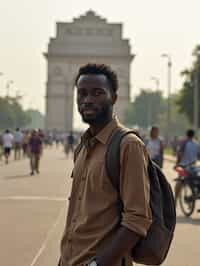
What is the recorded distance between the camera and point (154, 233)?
12.2 ft

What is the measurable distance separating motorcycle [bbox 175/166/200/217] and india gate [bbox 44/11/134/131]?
107 metres

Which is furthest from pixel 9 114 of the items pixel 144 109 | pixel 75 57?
pixel 144 109

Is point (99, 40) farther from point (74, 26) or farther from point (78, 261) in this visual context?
point (78, 261)

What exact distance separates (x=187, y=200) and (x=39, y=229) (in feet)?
11.5

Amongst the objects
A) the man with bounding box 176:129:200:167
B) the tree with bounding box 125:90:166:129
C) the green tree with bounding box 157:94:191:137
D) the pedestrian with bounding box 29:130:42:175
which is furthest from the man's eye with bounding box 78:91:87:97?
the green tree with bounding box 157:94:191:137

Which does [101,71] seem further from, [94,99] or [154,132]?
[154,132]

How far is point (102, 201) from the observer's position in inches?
148

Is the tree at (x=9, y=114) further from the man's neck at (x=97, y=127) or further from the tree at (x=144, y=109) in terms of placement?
the man's neck at (x=97, y=127)

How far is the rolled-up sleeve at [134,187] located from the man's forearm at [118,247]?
3cm

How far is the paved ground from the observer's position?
9.45 m

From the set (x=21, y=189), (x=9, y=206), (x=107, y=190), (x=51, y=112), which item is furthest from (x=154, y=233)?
(x=51, y=112)

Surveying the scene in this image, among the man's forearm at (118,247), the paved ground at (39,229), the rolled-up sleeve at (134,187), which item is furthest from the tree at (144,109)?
the man's forearm at (118,247)

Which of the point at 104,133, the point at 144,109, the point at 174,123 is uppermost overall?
the point at 144,109

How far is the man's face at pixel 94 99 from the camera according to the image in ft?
12.8
